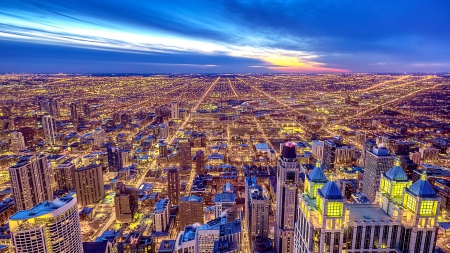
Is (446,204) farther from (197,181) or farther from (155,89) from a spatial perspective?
(155,89)

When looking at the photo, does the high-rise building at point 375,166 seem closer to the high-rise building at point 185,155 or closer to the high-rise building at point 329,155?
the high-rise building at point 329,155

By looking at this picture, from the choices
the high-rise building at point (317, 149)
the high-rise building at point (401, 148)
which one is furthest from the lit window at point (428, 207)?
the high-rise building at point (317, 149)

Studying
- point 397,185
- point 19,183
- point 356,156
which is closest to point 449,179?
point 356,156

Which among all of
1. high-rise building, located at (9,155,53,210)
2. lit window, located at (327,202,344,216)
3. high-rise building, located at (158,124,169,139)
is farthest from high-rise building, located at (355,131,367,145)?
lit window, located at (327,202,344,216)

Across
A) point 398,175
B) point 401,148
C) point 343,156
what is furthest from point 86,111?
point 398,175

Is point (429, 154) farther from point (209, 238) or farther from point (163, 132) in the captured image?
point (163, 132)

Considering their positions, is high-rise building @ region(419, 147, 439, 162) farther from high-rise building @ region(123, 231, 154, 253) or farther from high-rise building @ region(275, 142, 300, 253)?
high-rise building @ region(123, 231, 154, 253)
